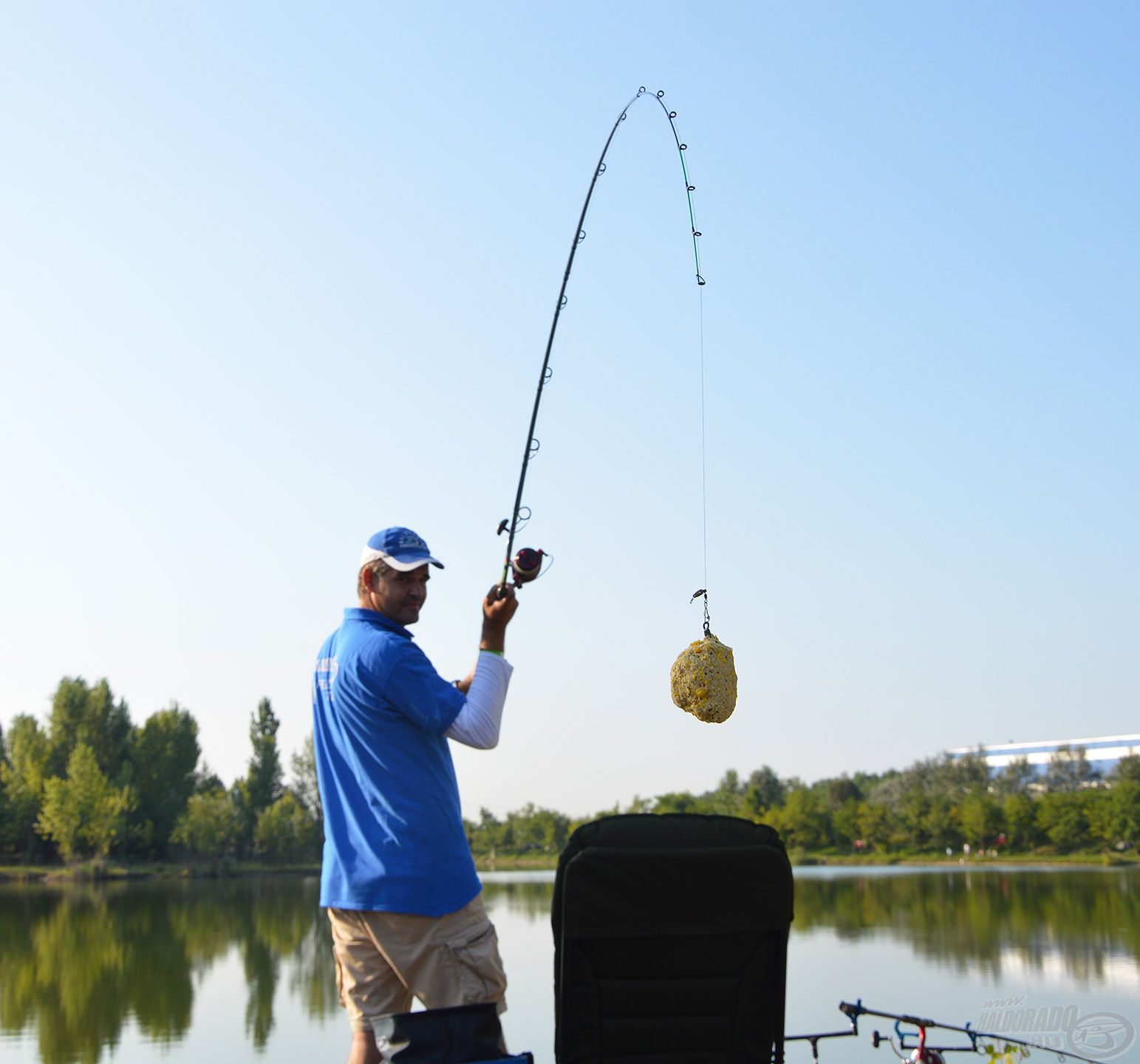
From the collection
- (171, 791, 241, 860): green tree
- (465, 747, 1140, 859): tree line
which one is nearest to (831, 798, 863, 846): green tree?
(465, 747, 1140, 859): tree line

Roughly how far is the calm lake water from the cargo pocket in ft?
27.3

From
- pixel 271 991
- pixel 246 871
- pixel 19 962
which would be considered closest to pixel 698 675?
pixel 271 991

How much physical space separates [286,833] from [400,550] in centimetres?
5148

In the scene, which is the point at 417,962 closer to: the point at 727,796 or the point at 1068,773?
the point at 727,796

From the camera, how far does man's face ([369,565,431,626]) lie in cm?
304

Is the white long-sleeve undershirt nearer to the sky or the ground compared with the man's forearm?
nearer to the ground

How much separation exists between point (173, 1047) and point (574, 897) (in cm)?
1167

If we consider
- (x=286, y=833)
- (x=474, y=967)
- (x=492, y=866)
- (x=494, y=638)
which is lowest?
(x=492, y=866)

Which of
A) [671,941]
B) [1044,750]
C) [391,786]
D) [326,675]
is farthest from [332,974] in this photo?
[1044,750]

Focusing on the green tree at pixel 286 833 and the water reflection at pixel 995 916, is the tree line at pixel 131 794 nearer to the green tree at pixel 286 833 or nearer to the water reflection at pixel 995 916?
the green tree at pixel 286 833

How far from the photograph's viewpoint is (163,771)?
183 ft

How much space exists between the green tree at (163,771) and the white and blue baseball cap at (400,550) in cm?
5107

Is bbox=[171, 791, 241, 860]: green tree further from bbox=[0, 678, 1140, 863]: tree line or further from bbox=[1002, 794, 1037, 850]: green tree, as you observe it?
bbox=[1002, 794, 1037, 850]: green tree

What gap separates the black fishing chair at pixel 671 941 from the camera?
98.2 inches
